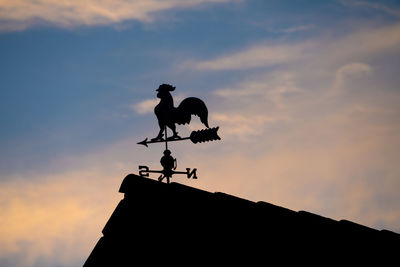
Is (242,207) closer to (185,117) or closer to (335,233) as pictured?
(335,233)

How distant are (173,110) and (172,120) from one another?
241 mm

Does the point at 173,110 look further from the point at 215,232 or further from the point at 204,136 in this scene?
the point at 215,232

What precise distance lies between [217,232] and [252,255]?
36 centimetres

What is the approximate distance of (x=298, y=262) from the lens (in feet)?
14.9

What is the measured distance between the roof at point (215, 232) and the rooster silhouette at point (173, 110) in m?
2.91

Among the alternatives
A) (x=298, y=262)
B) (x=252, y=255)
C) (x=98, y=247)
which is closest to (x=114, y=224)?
(x=98, y=247)

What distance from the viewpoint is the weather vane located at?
282 inches

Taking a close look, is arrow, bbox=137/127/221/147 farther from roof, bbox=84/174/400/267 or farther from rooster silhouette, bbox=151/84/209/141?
roof, bbox=84/174/400/267

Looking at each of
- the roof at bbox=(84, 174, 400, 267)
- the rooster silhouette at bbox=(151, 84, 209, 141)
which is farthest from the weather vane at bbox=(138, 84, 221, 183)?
the roof at bbox=(84, 174, 400, 267)

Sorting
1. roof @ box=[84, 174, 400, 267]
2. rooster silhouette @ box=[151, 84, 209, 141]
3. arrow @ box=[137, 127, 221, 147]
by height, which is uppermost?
rooster silhouette @ box=[151, 84, 209, 141]

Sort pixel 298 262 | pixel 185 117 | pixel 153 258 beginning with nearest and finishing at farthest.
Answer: pixel 298 262 < pixel 153 258 < pixel 185 117

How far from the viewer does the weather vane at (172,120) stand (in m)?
7.16

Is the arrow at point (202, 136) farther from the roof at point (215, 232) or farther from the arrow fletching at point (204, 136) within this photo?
the roof at point (215, 232)

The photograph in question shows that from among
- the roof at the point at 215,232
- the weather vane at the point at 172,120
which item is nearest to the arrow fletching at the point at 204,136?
the weather vane at the point at 172,120
